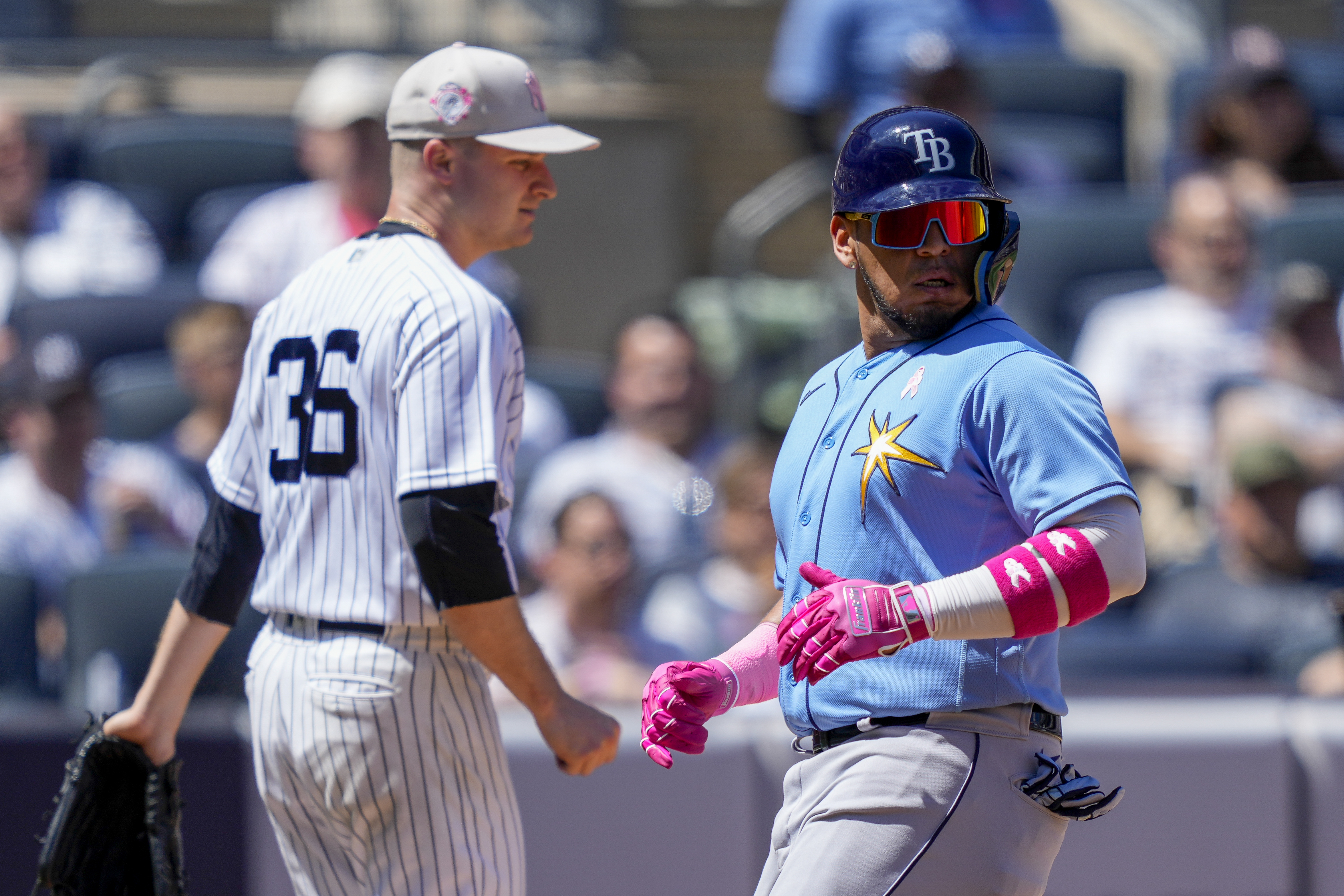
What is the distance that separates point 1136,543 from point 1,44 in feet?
25.9

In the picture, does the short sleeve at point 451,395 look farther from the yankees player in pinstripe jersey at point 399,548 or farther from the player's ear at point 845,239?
the player's ear at point 845,239

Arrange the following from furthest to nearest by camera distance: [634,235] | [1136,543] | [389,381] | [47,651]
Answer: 1. [634,235]
2. [47,651]
3. [389,381]
4. [1136,543]

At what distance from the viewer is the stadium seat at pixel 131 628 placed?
4434mm

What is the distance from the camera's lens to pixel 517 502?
536cm

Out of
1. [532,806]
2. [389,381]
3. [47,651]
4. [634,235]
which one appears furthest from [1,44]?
[389,381]

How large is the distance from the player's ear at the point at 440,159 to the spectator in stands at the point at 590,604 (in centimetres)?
224

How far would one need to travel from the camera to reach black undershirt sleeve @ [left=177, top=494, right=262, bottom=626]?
2.58m

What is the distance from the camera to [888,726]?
2.05 metres

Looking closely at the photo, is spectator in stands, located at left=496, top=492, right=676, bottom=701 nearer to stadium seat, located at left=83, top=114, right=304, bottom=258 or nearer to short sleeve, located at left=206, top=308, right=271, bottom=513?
short sleeve, located at left=206, top=308, right=271, bottom=513

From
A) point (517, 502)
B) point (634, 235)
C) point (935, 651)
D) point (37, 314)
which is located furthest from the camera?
point (634, 235)

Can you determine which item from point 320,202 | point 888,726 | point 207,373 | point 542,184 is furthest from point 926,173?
point 320,202

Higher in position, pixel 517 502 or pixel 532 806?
pixel 517 502

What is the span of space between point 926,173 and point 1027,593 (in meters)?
0.58

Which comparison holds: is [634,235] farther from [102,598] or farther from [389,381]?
[389,381]
